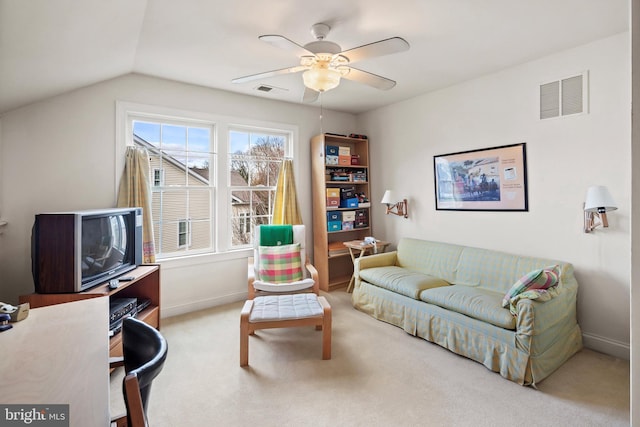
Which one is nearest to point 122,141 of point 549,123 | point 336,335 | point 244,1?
point 244,1

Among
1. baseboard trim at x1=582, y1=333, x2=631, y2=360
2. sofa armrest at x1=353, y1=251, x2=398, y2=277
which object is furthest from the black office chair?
A: baseboard trim at x1=582, y1=333, x2=631, y2=360

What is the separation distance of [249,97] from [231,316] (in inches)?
106

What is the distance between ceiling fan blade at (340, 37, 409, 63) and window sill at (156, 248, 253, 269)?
8.71 feet

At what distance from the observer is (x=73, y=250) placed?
2.07 metres

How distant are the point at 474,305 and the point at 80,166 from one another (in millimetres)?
3736

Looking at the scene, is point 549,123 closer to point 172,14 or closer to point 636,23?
point 636,23

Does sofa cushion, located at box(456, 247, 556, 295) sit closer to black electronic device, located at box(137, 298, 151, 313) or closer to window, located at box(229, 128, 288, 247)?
window, located at box(229, 128, 288, 247)

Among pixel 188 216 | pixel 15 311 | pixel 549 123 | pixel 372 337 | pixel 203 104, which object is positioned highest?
pixel 203 104

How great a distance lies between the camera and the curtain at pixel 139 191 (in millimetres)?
3078

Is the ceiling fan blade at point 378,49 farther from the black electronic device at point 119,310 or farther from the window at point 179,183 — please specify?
the black electronic device at point 119,310

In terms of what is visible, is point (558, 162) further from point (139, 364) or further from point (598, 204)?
point (139, 364)

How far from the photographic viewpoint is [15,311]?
1.35 m

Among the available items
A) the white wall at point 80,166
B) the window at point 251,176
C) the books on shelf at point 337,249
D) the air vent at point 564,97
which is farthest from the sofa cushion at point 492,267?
the white wall at point 80,166

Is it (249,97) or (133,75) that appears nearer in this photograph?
(133,75)
